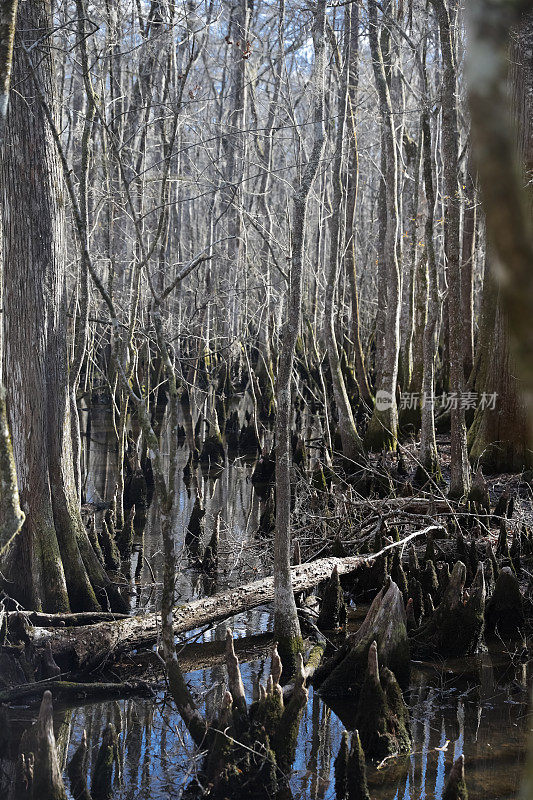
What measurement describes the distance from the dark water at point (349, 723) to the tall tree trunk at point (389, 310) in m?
4.42

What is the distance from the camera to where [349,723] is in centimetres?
381

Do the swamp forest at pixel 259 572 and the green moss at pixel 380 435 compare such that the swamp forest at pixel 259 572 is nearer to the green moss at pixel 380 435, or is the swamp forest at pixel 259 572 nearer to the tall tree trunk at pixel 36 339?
the tall tree trunk at pixel 36 339

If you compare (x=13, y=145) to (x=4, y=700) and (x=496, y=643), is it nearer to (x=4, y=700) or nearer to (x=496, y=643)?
(x=4, y=700)

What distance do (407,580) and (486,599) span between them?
531mm

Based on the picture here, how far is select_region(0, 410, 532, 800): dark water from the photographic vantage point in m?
3.23

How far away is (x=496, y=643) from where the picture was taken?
479 centimetres

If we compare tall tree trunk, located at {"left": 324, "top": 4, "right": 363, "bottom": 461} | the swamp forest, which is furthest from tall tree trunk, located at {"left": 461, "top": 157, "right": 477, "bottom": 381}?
the swamp forest

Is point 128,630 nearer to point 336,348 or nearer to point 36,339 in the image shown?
point 36,339

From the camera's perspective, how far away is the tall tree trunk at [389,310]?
912cm

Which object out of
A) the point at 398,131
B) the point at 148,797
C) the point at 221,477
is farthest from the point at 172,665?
the point at 398,131

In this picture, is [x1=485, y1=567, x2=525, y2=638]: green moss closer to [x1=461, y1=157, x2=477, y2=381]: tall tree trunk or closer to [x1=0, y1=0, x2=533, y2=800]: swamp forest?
[x1=0, y1=0, x2=533, y2=800]: swamp forest

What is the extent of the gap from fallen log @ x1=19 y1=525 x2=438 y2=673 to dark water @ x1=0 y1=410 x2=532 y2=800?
267mm

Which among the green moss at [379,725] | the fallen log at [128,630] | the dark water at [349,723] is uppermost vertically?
the fallen log at [128,630]

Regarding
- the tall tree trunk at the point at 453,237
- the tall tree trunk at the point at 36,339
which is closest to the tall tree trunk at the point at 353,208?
the tall tree trunk at the point at 453,237
